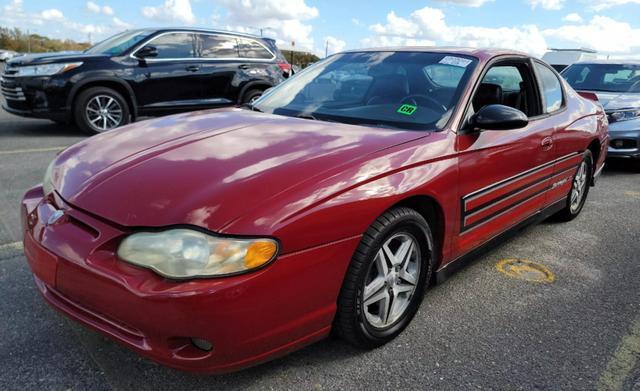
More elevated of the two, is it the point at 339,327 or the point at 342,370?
the point at 339,327

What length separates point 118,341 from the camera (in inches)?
73.3

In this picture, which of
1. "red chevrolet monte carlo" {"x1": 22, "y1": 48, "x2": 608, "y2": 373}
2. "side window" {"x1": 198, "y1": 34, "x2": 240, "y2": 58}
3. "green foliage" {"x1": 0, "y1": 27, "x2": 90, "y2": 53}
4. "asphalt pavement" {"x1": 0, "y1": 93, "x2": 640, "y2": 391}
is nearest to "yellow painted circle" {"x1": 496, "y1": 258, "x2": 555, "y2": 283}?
"asphalt pavement" {"x1": 0, "y1": 93, "x2": 640, "y2": 391}

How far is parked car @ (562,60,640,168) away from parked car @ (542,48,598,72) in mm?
13321

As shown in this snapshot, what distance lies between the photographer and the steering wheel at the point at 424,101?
9.29ft

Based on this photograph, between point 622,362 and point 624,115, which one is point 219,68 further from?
point 622,362

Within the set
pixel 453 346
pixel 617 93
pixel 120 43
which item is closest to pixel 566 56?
pixel 617 93

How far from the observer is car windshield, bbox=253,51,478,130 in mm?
2852

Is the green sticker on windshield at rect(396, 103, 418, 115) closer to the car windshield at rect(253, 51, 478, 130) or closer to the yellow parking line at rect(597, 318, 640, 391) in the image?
the car windshield at rect(253, 51, 478, 130)

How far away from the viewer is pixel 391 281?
2393 millimetres

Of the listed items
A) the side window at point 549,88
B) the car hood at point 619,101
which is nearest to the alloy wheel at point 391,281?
the side window at point 549,88

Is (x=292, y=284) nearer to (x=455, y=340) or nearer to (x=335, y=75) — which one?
(x=455, y=340)

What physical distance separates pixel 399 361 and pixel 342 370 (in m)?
0.28

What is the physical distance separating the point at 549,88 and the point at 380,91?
5.05ft

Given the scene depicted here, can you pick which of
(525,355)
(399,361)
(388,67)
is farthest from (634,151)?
(399,361)
